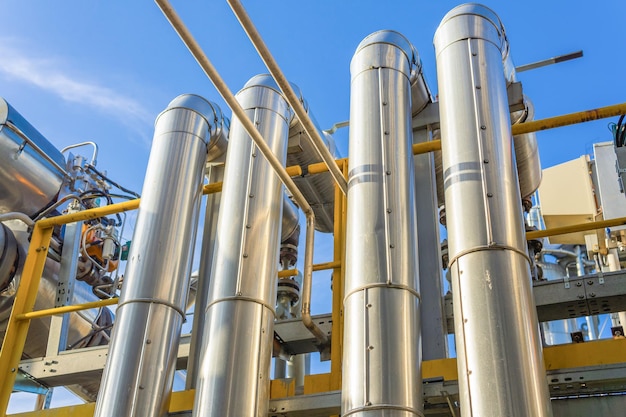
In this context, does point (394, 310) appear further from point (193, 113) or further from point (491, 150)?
point (193, 113)

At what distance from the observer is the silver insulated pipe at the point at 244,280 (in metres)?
4.11

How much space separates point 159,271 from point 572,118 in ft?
8.83

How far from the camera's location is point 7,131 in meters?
6.84

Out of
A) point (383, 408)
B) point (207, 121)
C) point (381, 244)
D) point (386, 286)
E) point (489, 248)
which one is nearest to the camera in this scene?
point (383, 408)

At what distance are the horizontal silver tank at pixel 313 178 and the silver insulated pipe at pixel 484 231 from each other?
1548mm

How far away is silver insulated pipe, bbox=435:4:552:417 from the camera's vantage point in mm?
3449

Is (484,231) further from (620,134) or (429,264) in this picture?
(620,134)

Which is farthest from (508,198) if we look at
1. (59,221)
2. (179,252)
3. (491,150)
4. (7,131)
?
(7,131)

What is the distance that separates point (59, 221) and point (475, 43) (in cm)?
328

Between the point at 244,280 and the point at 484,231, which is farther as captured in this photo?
the point at 244,280

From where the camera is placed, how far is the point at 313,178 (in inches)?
264

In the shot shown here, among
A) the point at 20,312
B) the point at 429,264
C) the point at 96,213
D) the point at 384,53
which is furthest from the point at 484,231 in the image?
the point at 20,312

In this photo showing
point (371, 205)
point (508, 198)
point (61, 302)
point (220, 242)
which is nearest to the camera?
point (508, 198)

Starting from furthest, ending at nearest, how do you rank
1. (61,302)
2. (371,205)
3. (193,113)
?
(61,302)
(193,113)
(371,205)
